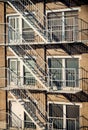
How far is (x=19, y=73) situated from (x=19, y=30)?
2.71 metres

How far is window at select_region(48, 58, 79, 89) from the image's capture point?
79.7 ft

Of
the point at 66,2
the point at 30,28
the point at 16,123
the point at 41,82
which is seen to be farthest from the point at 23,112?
the point at 66,2

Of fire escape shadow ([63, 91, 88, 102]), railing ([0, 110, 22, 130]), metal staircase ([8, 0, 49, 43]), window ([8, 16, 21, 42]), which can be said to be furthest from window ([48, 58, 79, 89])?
railing ([0, 110, 22, 130])

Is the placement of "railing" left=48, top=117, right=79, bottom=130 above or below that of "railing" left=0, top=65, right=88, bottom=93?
below

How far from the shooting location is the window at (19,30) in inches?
1013

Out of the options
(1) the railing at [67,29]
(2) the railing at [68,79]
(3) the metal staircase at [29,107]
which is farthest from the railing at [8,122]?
(1) the railing at [67,29]

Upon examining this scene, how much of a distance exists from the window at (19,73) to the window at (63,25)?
2319 millimetres

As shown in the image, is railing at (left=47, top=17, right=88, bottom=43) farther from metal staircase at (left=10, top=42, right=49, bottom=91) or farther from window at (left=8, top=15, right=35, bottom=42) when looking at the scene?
metal staircase at (left=10, top=42, right=49, bottom=91)

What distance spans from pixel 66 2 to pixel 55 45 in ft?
8.55

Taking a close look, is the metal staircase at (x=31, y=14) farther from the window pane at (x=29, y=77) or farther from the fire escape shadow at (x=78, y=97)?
the fire escape shadow at (x=78, y=97)

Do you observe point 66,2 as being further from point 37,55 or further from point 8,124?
point 8,124

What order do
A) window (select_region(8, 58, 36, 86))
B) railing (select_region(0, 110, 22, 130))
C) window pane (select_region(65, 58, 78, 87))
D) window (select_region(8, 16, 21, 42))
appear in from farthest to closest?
railing (select_region(0, 110, 22, 130))
window (select_region(8, 16, 21, 42))
window (select_region(8, 58, 36, 86))
window pane (select_region(65, 58, 78, 87))

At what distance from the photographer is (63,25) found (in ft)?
80.7

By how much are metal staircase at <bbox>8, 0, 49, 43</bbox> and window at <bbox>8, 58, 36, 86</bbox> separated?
221 centimetres
